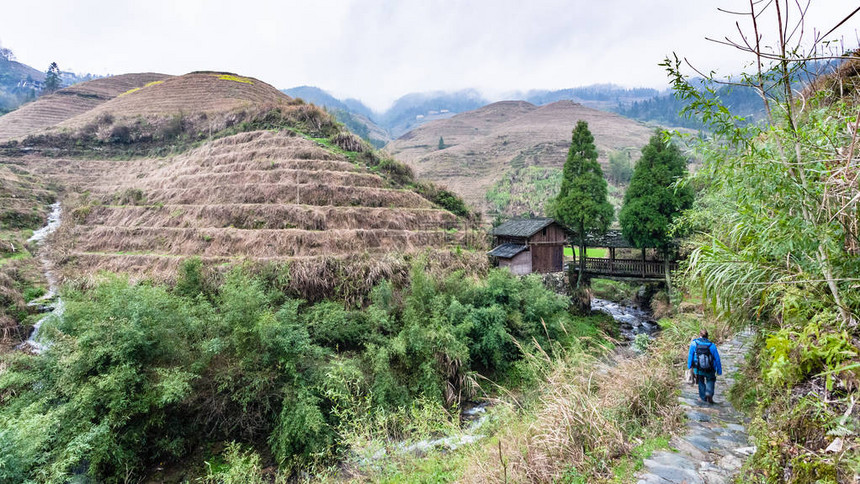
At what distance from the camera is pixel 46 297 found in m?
11.6

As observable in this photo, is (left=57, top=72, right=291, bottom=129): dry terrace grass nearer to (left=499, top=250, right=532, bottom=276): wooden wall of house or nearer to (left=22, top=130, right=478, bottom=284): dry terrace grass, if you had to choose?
(left=22, top=130, right=478, bottom=284): dry terrace grass

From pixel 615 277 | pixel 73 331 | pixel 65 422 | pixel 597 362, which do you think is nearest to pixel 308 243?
pixel 73 331

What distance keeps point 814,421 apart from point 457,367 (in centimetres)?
802

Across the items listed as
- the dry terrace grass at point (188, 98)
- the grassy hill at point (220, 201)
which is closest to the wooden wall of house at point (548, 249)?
the grassy hill at point (220, 201)

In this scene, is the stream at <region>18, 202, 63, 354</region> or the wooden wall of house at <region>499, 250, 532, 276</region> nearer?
Result: the stream at <region>18, 202, 63, 354</region>

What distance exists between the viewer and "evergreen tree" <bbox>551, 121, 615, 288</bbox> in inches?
650

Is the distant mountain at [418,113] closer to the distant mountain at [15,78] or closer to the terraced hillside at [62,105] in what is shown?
the distant mountain at [15,78]

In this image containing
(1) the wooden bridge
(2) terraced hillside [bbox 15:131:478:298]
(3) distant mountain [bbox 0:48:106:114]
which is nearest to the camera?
(2) terraced hillside [bbox 15:131:478:298]

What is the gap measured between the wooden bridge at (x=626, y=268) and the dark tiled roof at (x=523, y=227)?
10.4 feet

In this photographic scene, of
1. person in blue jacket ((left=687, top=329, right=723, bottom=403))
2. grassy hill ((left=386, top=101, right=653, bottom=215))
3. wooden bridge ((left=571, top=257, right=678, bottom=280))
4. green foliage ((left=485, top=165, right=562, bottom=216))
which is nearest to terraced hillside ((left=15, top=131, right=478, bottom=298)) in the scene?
grassy hill ((left=386, top=101, right=653, bottom=215))

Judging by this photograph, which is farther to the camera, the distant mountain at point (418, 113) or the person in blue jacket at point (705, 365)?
the distant mountain at point (418, 113)

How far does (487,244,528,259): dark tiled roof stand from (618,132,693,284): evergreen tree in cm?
496

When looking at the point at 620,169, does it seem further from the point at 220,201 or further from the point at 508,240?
the point at 220,201

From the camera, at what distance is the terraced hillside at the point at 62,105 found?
28483 millimetres
